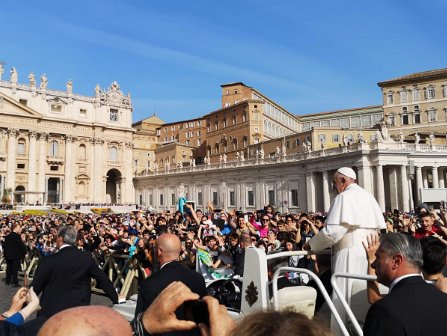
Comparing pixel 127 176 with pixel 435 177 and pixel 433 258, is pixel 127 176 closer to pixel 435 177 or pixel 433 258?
pixel 435 177

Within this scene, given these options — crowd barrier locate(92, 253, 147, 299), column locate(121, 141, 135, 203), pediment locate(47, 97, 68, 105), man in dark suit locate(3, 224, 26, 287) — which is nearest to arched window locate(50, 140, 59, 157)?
pediment locate(47, 97, 68, 105)

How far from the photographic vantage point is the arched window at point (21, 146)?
214 feet

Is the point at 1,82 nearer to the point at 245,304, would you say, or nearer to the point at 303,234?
the point at 303,234

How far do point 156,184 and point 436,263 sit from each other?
233 feet

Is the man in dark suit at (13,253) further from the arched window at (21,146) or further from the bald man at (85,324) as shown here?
the arched window at (21,146)

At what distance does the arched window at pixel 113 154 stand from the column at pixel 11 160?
16.6 meters

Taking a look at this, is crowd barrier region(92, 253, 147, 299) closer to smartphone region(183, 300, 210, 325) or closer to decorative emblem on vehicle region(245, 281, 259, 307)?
decorative emblem on vehicle region(245, 281, 259, 307)

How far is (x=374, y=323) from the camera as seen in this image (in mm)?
2373

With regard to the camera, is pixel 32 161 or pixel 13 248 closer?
pixel 13 248

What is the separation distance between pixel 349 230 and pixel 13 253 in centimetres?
1232

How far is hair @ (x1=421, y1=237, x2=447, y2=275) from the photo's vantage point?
11.9 ft

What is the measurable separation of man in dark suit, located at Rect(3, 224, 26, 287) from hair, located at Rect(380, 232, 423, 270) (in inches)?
527

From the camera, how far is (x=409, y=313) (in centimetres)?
234

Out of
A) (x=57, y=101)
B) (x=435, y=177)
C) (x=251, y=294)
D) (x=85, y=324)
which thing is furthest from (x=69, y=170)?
(x=85, y=324)
